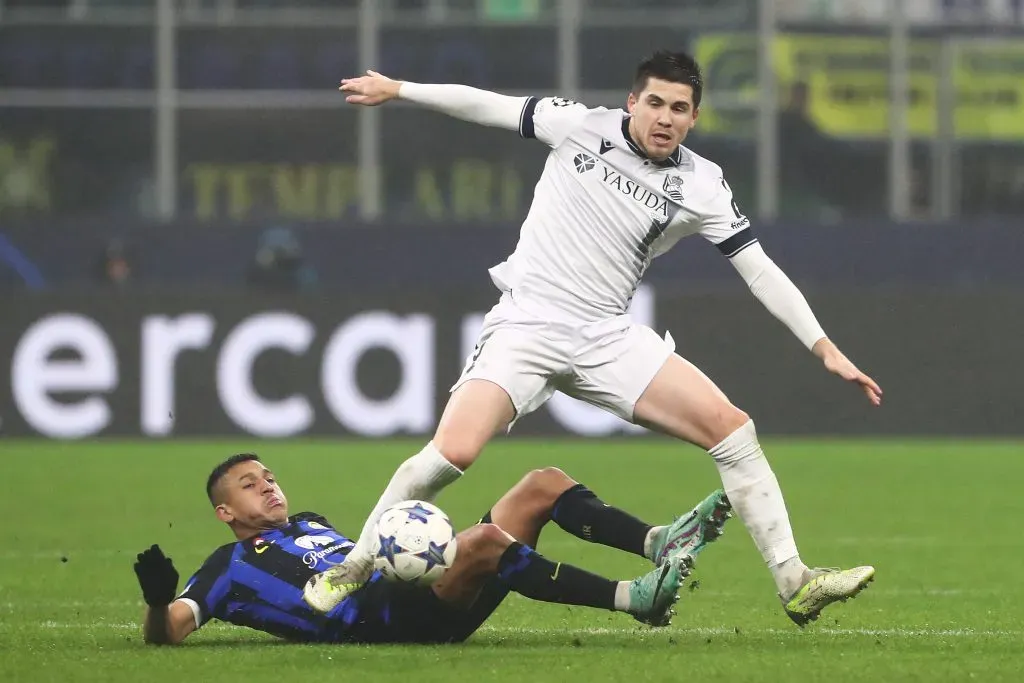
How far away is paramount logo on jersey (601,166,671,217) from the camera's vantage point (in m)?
7.62

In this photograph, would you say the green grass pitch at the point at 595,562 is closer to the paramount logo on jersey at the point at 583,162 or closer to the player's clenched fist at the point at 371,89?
the paramount logo on jersey at the point at 583,162

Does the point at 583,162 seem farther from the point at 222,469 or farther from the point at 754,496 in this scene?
the point at 222,469

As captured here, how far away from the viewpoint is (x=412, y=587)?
7.10 m

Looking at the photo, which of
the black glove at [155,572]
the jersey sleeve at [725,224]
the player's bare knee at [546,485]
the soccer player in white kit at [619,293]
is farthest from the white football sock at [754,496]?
the black glove at [155,572]

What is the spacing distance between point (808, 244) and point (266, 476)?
13.7 metres

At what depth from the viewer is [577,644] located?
7.47m

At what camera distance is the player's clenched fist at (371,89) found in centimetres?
755

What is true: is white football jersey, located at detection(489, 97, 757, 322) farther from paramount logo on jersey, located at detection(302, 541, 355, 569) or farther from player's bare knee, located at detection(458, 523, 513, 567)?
paramount logo on jersey, located at detection(302, 541, 355, 569)

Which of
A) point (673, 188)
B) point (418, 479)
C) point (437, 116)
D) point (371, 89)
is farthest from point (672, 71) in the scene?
point (437, 116)

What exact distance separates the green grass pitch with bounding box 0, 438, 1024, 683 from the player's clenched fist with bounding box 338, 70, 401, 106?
1975 mm

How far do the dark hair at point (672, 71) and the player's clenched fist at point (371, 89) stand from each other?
0.90 m

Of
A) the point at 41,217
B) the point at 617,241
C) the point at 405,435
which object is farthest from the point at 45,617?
the point at 41,217

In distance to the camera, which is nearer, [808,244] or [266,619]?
[266,619]

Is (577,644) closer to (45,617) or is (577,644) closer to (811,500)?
(45,617)
